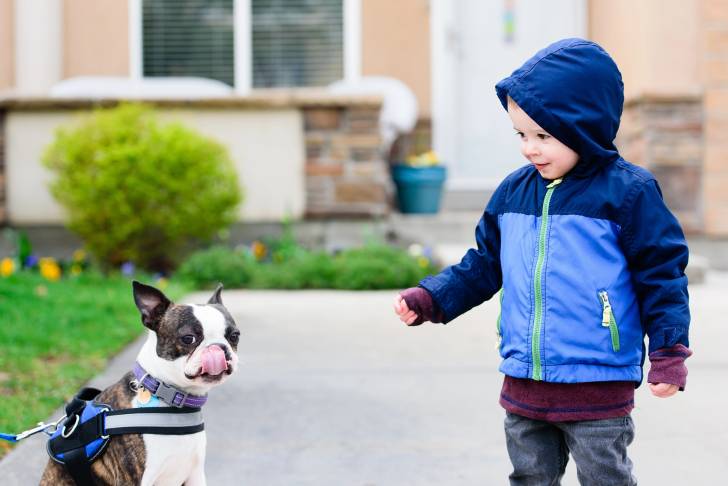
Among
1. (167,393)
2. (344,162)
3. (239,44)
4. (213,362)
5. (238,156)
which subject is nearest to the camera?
(213,362)

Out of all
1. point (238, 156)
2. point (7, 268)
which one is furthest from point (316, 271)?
point (7, 268)

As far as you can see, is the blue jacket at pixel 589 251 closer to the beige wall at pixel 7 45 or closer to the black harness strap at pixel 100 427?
the black harness strap at pixel 100 427

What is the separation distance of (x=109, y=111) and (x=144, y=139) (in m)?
0.74

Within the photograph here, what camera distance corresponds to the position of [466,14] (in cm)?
1179

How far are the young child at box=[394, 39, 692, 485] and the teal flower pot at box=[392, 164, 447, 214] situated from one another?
760 centimetres

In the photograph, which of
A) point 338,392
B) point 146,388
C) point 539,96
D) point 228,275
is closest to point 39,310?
point 228,275

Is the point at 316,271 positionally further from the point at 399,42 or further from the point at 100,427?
the point at 100,427

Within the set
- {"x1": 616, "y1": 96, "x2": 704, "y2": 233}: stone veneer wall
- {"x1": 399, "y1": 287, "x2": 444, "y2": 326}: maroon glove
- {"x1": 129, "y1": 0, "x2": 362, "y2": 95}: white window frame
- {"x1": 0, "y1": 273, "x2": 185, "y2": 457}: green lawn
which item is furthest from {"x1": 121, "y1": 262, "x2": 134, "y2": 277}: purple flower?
{"x1": 399, "y1": 287, "x2": 444, "y2": 326}: maroon glove

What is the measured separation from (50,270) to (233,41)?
4.62m

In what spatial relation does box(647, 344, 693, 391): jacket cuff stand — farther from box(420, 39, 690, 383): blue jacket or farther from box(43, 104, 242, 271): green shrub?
box(43, 104, 242, 271): green shrub

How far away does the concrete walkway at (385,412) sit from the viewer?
372cm

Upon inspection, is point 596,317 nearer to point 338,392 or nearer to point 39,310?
point 338,392

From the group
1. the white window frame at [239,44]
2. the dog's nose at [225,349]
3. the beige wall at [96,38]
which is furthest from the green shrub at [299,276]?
the dog's nose at [225,349]

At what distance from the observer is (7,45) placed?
1169 cm
